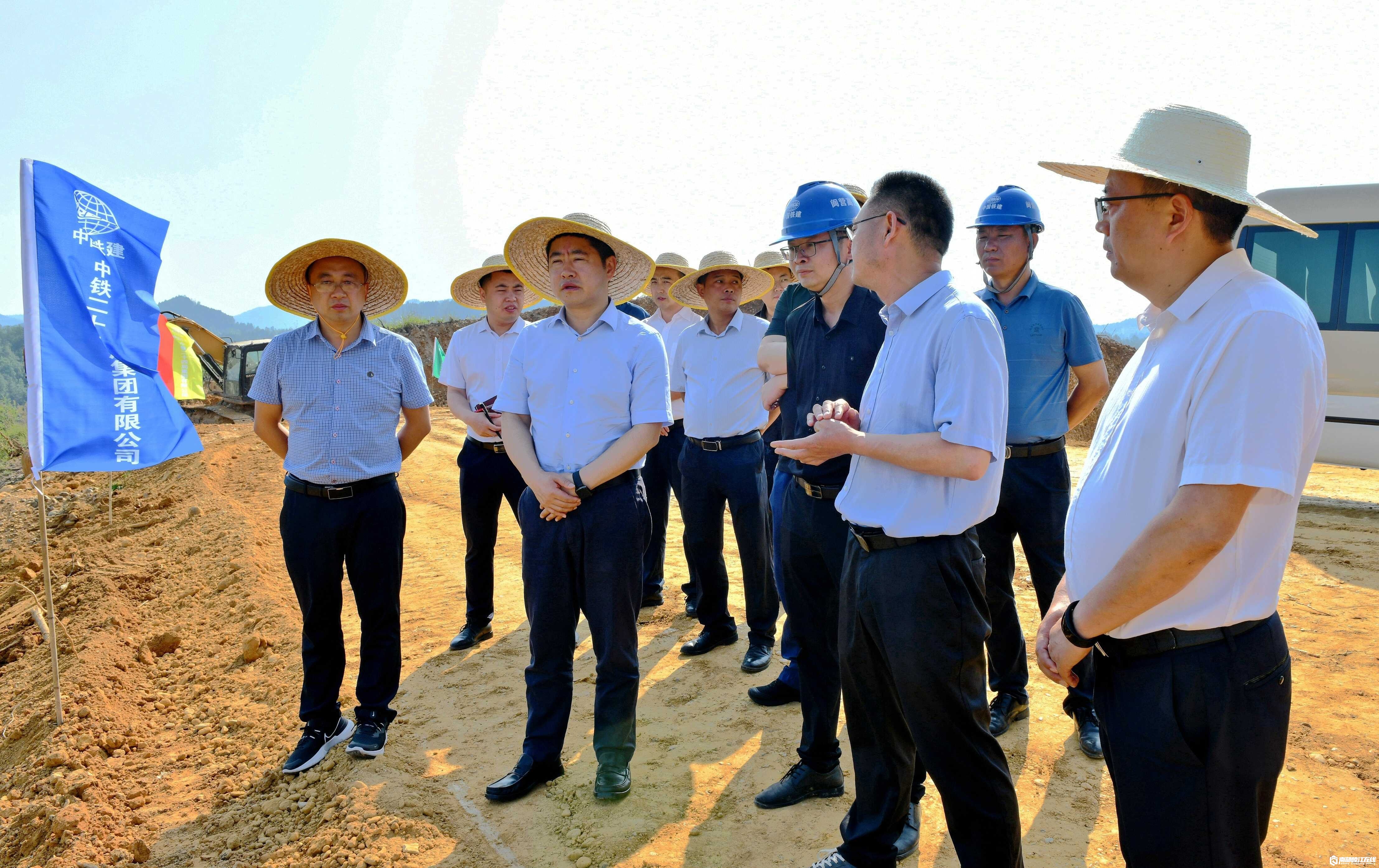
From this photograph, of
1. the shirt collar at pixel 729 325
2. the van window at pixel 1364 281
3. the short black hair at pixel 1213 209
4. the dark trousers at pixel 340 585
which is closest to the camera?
the short black hair at pixel 1213 209

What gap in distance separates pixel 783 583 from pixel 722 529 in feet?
5.85

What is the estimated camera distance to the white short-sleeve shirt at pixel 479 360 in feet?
18.3

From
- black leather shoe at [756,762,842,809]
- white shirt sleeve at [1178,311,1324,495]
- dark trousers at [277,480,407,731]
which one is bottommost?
black leather shoe at [756,762,842,809]

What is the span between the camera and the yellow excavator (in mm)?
20906

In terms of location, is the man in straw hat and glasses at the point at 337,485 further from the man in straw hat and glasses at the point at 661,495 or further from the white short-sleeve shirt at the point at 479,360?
the man in straw hat and glasses at the point at 661,495

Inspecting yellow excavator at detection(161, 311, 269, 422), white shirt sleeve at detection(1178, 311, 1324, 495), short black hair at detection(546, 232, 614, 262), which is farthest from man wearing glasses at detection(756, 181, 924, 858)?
yellow excavator at detection(161, 311, 269, 422)

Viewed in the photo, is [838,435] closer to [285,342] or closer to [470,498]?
[285,342]

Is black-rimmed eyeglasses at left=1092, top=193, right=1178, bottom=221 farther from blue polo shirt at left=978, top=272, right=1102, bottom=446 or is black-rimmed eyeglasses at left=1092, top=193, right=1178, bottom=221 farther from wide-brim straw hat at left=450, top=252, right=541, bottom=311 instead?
wide-brim straw hat at left=450, top=252, right=541, bottom=311

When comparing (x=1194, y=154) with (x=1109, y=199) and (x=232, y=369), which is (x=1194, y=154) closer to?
(x=1109, y=199)

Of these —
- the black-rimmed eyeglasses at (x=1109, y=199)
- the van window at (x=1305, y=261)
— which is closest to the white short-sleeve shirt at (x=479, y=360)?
the black-rimmed eyeglasses at (x=1109, y=199)

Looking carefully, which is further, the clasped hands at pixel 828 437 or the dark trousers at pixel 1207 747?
the clasped hands at pixel 828 437

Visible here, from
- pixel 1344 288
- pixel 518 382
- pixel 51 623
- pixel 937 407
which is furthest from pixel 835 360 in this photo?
pixel 1344 288

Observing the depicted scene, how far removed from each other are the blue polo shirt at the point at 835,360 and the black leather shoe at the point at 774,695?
1.45 m

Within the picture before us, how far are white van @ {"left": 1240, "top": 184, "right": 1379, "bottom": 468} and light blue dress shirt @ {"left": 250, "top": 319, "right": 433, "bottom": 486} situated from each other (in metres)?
8.28
